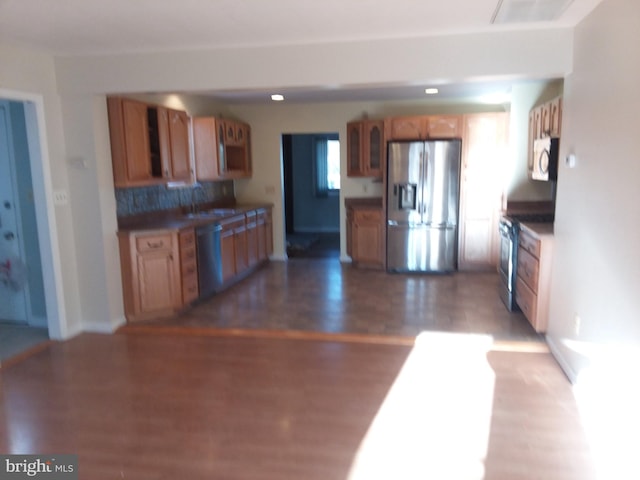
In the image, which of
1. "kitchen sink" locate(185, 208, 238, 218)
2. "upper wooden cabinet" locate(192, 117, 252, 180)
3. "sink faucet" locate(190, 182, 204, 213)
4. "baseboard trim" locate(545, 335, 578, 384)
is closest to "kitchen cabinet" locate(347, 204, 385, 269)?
"kitchen sink" locate(185, 208, 238, 218)

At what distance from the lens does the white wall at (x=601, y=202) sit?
87.5 inches

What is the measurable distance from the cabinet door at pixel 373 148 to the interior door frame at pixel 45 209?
3.93 m

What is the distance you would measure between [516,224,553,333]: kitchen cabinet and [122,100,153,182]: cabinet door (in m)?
3.51

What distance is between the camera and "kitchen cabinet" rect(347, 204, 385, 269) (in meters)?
6.26

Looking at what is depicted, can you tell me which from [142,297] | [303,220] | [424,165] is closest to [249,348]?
[142,297]

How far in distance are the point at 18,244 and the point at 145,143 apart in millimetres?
1487

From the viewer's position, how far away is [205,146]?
5656 mm

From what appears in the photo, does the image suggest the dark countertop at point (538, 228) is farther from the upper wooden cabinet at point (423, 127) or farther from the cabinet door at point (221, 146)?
the cabinet door at point (221, 146)

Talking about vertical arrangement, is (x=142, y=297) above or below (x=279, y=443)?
above

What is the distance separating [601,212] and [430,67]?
1473mm

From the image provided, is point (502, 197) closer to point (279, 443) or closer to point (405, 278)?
point (405, 278)

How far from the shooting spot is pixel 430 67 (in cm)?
322

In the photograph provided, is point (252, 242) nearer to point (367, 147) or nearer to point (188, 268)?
point (188, 268)

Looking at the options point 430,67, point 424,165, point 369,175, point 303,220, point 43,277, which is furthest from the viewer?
point 303,220
